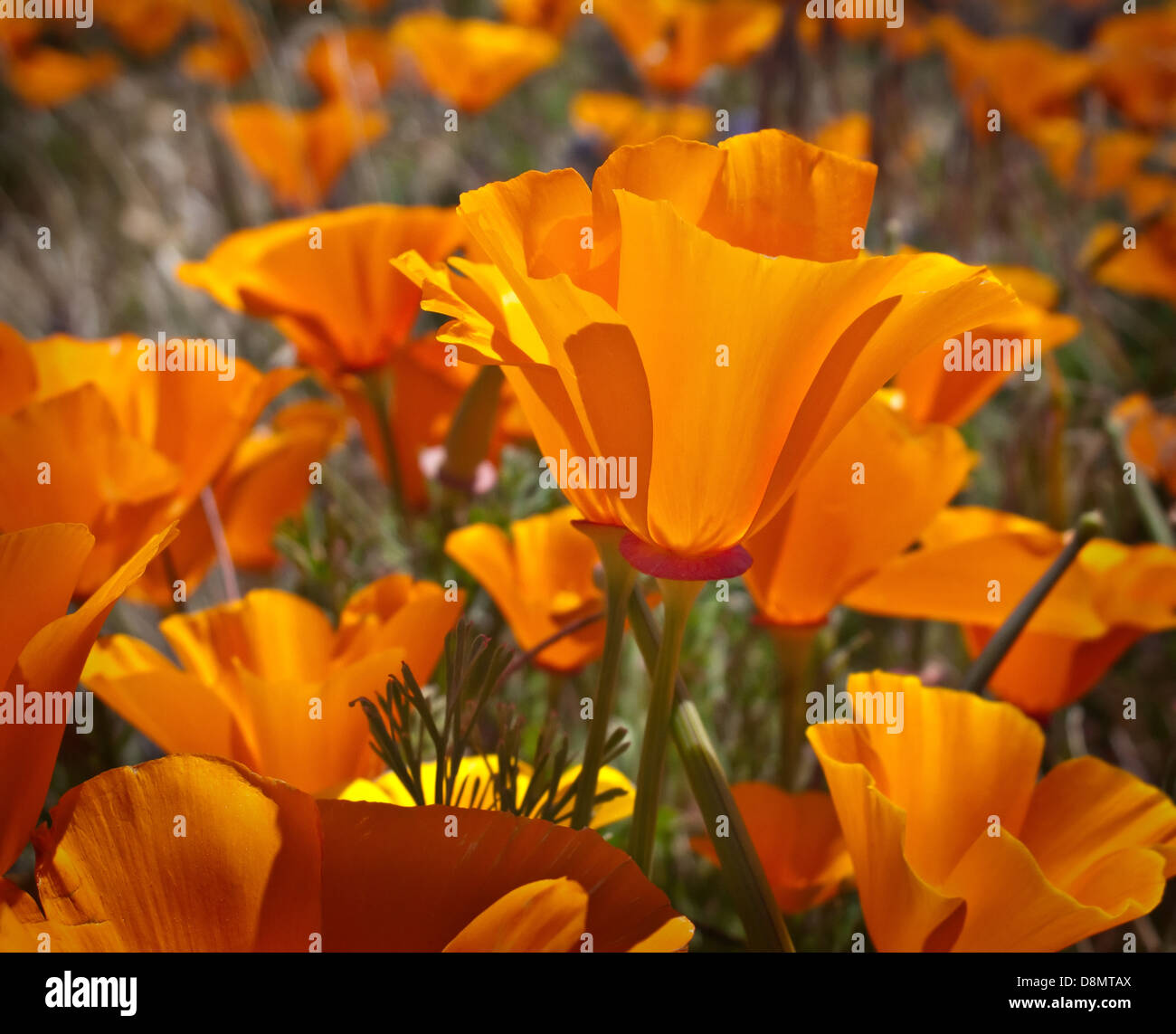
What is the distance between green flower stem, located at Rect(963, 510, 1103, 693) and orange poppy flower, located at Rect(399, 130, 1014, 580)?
0.43 ft

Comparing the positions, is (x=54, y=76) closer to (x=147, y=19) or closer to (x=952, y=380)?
(x=147, y=19)

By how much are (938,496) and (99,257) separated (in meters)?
1.58

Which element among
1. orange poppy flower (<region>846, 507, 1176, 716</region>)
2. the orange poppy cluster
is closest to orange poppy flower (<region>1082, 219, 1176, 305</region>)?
the orange poppy cluster

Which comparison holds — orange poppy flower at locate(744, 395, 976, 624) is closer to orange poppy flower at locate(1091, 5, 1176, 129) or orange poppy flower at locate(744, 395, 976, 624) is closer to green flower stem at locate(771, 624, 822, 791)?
green flower stem at locate(771, 624, 822, 791)

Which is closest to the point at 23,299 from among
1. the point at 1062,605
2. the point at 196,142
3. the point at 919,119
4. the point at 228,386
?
the point at 196,142

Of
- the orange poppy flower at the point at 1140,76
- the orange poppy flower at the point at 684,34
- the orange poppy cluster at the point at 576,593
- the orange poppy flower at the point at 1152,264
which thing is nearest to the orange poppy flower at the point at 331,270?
the orange poppy cluster at the point at 576,593

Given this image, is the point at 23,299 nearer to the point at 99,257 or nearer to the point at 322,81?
the point at 99,257

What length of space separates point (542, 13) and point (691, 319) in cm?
174

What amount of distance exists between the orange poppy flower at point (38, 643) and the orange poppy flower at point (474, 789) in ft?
0.34

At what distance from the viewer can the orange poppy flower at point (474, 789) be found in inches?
17.0

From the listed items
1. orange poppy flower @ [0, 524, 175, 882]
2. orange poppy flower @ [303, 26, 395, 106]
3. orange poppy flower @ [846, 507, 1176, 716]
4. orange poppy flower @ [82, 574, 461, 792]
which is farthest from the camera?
orange poppy flower @ [303, 26, 395, 106]

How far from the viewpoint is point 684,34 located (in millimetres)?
1751

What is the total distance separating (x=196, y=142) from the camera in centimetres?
211

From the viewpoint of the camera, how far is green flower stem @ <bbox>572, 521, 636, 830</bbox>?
1.30 ft
